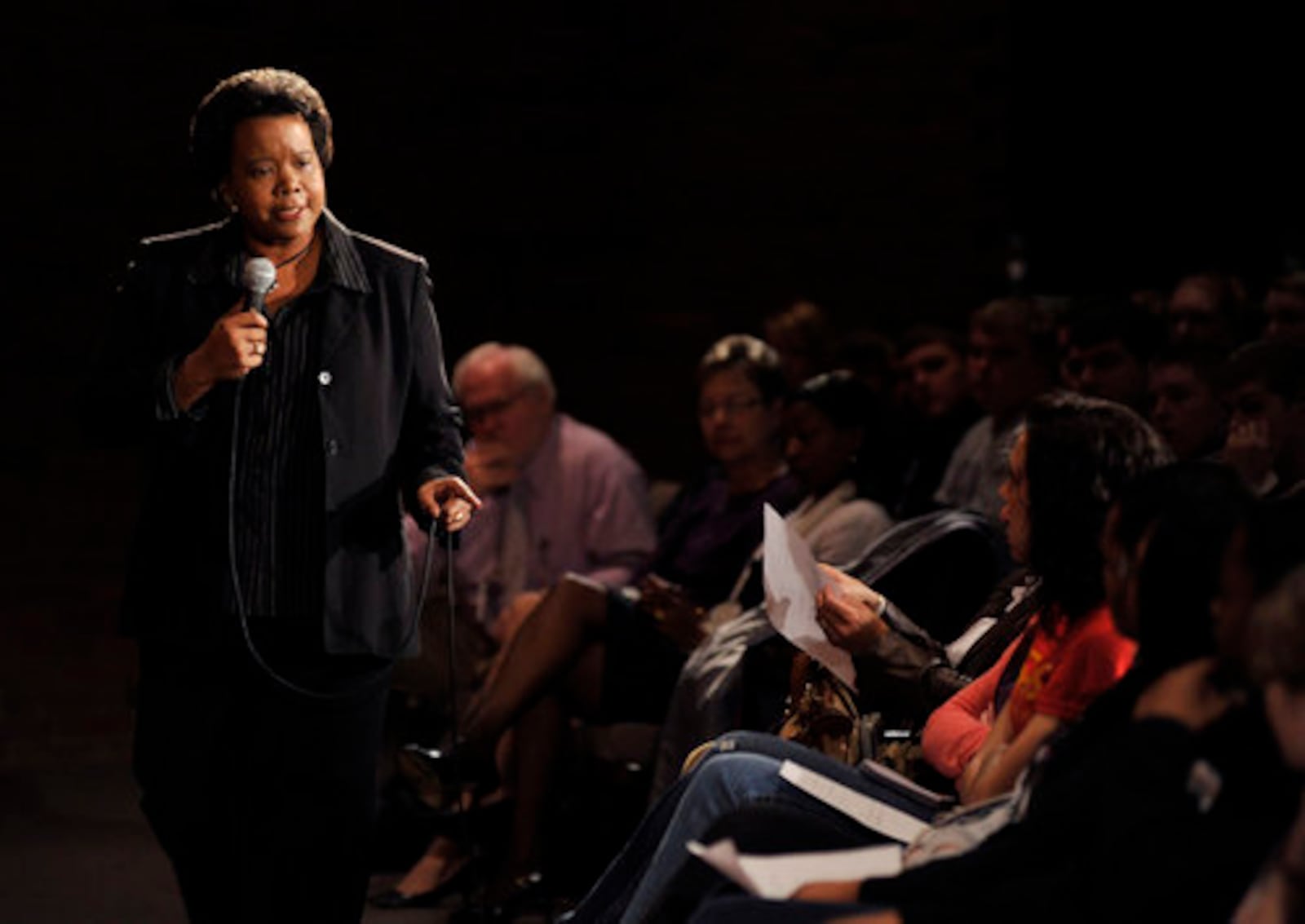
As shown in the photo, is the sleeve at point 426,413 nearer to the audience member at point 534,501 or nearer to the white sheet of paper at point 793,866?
the white sheet of paper at point 793,866

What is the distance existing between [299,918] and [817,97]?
4.75m

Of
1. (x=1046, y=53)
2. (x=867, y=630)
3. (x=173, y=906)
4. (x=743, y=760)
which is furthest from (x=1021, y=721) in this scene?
(x=1046, y=53)

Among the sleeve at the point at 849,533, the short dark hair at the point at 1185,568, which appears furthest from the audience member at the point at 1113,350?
the short dark hair at the point at 1185,568

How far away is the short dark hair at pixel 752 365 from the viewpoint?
5695 millimetres

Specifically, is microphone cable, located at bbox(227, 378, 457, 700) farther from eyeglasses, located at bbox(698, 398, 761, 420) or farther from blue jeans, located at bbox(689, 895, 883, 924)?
eyeglasses, located at bbox(698, 398, 761, 420)

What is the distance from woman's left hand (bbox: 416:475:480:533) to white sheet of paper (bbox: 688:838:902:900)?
2.37 feet

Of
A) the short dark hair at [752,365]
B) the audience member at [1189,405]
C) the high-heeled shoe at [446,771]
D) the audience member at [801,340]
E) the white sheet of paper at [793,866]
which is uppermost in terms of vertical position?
the audience member at [1189,405]

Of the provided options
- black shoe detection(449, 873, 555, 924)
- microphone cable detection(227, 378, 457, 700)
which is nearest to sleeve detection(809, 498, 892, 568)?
black shoe detection(449, 873, 555, 924)

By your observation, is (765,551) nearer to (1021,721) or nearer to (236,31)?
(1021,721)

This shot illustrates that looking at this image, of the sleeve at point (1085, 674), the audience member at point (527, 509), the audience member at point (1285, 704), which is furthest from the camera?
the audience member at point (527, 509)

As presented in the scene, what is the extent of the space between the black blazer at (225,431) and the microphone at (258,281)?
15 cm

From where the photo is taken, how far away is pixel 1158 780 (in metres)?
2.51

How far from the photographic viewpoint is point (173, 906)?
516cm

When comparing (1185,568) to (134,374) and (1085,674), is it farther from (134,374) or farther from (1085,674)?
(134,374)
